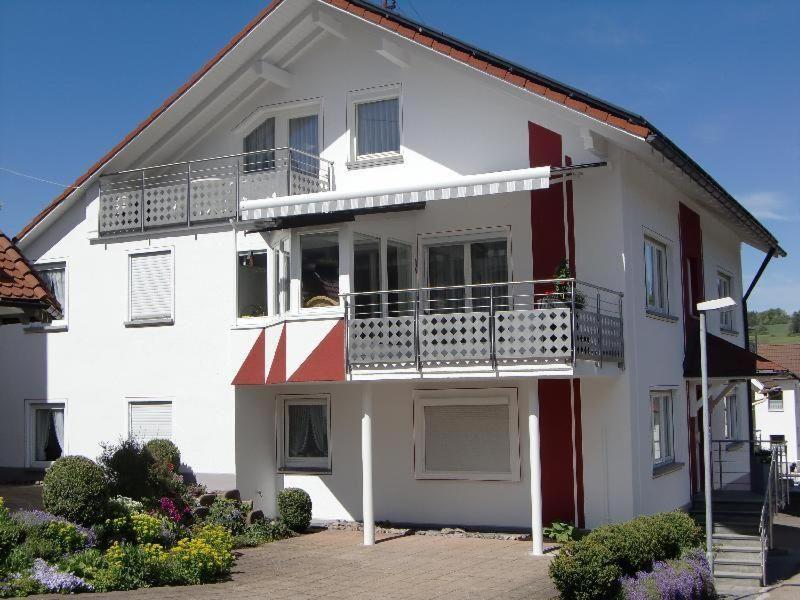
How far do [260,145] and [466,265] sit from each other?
19.4 ft

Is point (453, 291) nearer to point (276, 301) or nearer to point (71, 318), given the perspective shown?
point (276, 301)

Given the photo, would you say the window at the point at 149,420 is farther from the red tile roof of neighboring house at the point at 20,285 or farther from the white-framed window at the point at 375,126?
the red tile roof of neighboring house at the point at 20,285

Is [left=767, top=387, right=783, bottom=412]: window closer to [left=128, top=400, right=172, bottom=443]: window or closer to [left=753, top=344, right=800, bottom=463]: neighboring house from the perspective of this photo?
[left=753, top=344, right=800, bottom=463]: neighboring house

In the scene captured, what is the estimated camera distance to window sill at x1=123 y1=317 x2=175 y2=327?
Answer: 72.4 feet

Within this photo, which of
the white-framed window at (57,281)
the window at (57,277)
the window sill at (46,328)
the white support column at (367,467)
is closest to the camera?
the white support column at (367,467)

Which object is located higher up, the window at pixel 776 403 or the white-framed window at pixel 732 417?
the white-framed window at pixel 732 417

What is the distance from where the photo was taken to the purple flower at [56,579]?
40.7ft

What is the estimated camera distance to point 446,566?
15844 mm

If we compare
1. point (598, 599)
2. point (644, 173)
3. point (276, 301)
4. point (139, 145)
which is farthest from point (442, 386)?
point (139, 145)

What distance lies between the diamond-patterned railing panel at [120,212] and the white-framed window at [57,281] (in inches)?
71.0

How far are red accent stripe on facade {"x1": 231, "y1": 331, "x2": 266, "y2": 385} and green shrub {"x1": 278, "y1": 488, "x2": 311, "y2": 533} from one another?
7.74ft

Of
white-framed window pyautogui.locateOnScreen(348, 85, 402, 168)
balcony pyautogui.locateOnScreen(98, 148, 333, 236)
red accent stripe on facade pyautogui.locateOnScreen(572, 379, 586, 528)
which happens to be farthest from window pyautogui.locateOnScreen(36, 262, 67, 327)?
red accent stripe on facade pyautogui.locateOnScreen(572, 379, 586, 528)

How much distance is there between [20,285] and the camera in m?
14.0

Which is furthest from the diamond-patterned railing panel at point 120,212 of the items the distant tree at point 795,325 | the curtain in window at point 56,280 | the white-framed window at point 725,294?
the distant tree at point 795,325
